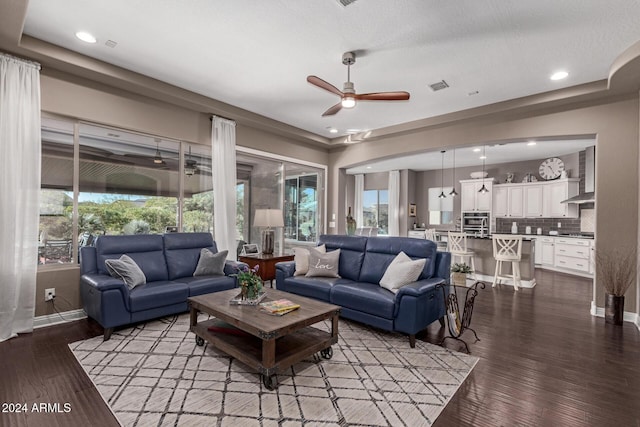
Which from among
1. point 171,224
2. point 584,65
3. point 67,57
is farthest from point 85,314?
point 584,65

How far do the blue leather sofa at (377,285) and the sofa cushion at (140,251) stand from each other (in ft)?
5.09

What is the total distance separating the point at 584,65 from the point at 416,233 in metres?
7.50

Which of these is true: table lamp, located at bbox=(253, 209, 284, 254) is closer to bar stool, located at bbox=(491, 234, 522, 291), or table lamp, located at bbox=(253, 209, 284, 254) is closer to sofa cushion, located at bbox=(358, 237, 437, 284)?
sofa cushion, located at bbox=(358, 237, 437, 284)

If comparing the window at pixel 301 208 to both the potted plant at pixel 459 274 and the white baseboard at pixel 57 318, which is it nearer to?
the potted plant at pixel 459 274

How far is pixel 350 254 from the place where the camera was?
14.5 ft

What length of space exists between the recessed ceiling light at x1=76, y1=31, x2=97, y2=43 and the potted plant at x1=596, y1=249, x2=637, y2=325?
666cm

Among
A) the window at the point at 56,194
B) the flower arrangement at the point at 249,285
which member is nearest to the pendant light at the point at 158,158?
the window at the point at 56,194

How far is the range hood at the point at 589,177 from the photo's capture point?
709 centimetres

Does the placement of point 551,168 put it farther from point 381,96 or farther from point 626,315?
point 381,96

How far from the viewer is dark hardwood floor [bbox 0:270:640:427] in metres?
2.07

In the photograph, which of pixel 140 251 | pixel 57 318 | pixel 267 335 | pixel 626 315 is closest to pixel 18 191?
pixel 140 251

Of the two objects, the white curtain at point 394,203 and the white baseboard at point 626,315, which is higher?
the white curtain at point 394,203

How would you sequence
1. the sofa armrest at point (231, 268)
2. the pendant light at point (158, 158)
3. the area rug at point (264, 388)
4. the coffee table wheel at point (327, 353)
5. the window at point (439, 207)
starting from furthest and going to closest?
the window at point (439, 207)
the pendant light at point (158, 158)
the sofa armrest at point (231, 268)
the coffee table wheel at point (327, 353)
the area rug at point (264, 388)

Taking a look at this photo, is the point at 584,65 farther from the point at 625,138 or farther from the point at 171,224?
the point at 171,224
